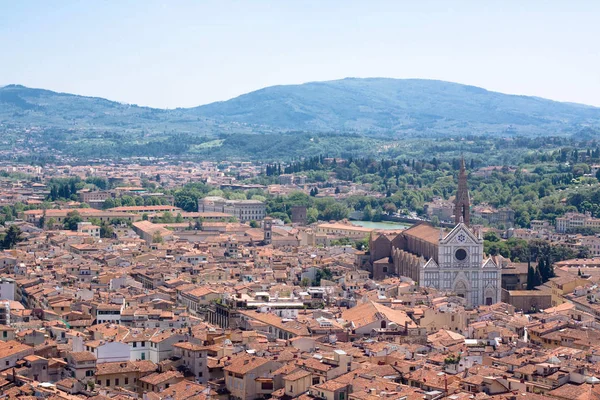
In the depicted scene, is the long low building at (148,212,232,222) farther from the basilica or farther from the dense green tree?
the basilica

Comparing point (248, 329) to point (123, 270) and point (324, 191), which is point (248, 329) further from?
point (324, 191)

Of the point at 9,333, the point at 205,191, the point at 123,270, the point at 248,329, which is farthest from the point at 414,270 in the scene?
the point at 205,191

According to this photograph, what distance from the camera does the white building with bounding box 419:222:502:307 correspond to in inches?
1935

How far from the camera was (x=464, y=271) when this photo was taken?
49688mm

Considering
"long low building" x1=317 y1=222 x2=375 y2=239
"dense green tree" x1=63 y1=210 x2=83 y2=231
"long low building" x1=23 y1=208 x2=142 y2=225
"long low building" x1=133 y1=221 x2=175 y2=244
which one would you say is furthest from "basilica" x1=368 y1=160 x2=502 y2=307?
Answer: "long low building" x1=23 y1=208 x2=142 y2=225

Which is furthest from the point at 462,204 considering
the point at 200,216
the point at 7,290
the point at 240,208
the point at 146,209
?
the point at 240,208

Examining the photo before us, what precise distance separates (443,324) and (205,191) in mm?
78989

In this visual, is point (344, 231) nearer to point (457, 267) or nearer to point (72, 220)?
point (72, 220)

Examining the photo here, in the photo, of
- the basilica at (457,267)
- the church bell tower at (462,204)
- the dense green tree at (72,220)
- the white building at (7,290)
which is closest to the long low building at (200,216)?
the dense green tree at (72,220)

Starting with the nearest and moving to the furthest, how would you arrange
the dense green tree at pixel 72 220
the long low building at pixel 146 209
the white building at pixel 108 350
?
the white building at pixel 108 350
the dense green tree at pixel 72 220
the long low building at pixel 146 209

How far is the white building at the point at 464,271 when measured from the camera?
49.2m

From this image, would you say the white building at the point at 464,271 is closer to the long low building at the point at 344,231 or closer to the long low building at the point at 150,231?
the long low building at the point at 150,231

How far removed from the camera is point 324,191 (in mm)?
120500

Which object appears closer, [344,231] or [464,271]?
[464,271]
